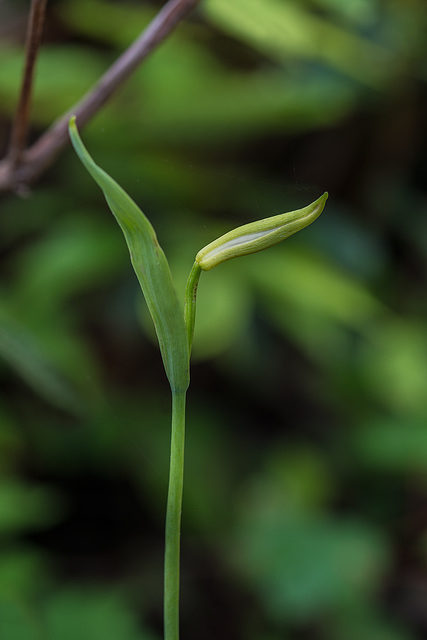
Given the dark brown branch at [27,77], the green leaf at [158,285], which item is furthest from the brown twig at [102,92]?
the green leaf at [158,285]

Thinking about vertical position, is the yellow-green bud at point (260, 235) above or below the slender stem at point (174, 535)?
above

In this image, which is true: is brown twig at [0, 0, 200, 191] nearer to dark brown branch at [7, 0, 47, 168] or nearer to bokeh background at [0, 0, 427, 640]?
dark brown branch at [7, 0, 47, 168]

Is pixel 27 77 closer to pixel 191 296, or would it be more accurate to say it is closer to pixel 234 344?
pixel 191 296

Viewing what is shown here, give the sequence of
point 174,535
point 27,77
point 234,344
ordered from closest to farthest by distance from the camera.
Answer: point 174,535 → point 27,77 → point 234,344

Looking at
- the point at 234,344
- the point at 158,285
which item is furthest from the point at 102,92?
the point at 234,344

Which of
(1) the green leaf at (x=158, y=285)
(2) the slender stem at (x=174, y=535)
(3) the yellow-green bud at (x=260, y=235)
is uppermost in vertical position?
(3) the yellow-green bud at (x=260, y=235)

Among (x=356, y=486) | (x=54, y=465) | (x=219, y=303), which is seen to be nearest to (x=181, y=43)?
(x=219, y=303)

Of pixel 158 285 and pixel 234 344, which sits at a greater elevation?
pixel 158 285

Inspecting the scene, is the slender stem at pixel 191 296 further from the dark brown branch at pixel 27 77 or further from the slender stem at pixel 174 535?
the dark brown branch at pixel 27 77
